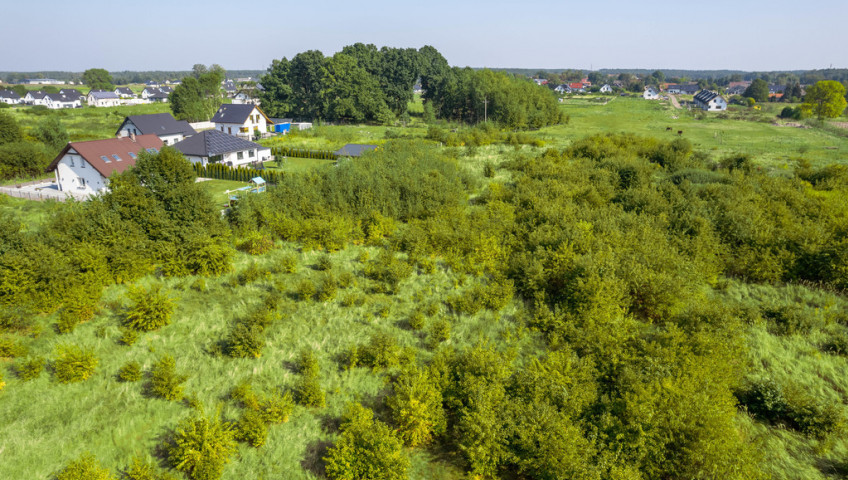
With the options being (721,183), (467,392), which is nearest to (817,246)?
(721,183)

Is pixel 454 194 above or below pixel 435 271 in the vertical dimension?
above

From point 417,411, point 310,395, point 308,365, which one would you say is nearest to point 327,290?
point 308,365

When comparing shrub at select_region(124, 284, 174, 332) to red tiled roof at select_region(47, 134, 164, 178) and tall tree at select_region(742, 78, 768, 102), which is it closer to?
red tiled roof at select_region(47, 134, 164, 178)

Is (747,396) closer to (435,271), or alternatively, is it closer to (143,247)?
(435,271)

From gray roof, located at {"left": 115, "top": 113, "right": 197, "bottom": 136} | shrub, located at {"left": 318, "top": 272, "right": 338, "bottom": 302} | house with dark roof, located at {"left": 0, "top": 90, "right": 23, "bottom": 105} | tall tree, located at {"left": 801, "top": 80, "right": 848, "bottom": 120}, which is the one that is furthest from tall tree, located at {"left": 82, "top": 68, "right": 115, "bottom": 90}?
tall tree, located at {"left": 801, "top": 80, "right": 848, "bottom": 120}

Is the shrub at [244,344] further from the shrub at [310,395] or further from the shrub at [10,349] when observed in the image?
the shrub at [10,349]

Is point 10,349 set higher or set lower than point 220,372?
higher

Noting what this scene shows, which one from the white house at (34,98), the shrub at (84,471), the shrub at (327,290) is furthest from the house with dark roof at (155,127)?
the white house at (34,98)

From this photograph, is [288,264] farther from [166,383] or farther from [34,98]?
[34,98]
